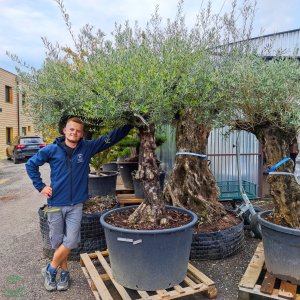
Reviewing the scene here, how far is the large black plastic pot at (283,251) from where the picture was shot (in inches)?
103

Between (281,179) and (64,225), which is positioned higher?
(281,179)

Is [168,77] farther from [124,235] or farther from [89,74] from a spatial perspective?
[124,235]

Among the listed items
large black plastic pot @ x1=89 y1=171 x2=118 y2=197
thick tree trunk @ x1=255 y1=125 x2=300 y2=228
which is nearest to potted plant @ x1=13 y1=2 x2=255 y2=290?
thick tree trunk @ x1=255 y1=125 x2=300 y2=228

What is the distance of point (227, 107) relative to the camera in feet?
9.75

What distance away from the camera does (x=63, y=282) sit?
3105 millimetres

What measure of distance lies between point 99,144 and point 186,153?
1.15m

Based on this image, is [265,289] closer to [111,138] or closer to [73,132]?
[111,138]

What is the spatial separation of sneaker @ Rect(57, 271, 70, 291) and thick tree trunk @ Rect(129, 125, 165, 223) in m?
0.90

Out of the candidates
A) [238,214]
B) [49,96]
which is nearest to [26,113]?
[49,96]

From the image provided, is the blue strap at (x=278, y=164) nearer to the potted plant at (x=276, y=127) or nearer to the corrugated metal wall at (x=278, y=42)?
the potted plant at (x=276, y=127)

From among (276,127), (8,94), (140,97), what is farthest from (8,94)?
(276,127)

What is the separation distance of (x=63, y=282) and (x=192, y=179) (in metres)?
2.00

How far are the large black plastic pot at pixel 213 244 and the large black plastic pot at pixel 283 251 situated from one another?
76 centimetres

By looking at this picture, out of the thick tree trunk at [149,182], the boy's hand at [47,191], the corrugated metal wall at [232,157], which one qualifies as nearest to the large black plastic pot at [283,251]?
the thick tree trunk at [149,182]
